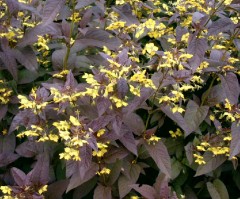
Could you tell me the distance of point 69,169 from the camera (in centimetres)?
159

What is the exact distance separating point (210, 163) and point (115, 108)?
0.62 meters

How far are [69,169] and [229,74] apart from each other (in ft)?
3.08

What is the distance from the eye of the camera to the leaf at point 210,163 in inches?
74.7

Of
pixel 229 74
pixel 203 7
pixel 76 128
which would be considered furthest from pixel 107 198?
pixel 203 7

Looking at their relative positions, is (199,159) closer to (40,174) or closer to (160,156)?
(160,156)

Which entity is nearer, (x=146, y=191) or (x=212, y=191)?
(x=146, y=191)

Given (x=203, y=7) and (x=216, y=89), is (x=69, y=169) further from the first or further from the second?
(x=203, y=7)

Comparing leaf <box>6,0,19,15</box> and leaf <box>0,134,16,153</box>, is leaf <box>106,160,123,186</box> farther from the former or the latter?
leaf <box>6,0,19,15</box>

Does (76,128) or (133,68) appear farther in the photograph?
(133,68)

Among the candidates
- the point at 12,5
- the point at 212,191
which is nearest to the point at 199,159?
the point at 212,191

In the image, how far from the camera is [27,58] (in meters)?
2.04

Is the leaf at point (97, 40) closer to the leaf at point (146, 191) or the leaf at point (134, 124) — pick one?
the leaf at point (134, 124)

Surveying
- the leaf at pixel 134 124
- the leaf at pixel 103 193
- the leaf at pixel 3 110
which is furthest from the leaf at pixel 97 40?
the leaf at pixel 103 193

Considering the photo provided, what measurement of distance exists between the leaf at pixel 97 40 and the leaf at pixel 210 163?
71 cm
